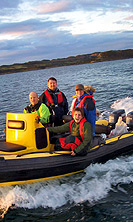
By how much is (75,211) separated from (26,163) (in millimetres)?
1250

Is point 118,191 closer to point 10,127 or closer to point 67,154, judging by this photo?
point 67,154

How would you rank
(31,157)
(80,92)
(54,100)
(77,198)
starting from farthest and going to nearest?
(54,100)
(80,92)
(31,157)
(77,198)

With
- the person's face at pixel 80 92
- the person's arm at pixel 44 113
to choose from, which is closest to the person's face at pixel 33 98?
the person's arm at pixel 44 113

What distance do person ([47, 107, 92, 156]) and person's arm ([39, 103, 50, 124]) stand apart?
0.87ft

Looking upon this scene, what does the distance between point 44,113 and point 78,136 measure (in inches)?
35.1

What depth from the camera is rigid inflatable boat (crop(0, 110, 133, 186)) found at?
4.72m

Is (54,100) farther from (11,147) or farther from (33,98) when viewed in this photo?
(11,147)

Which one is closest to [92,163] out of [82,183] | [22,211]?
[82,183]

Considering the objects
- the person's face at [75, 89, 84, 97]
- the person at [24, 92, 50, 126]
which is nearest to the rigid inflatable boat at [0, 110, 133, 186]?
the person at [24, 92, 50, 126]

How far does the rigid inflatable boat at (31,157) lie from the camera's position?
4.72m

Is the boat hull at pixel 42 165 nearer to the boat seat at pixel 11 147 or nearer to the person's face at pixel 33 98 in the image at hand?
the boat seat at pixel 11 147

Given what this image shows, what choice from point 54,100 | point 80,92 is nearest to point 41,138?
point 54,100

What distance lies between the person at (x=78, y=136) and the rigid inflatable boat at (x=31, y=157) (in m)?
0.16

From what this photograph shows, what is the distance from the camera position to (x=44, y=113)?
5449 mm
